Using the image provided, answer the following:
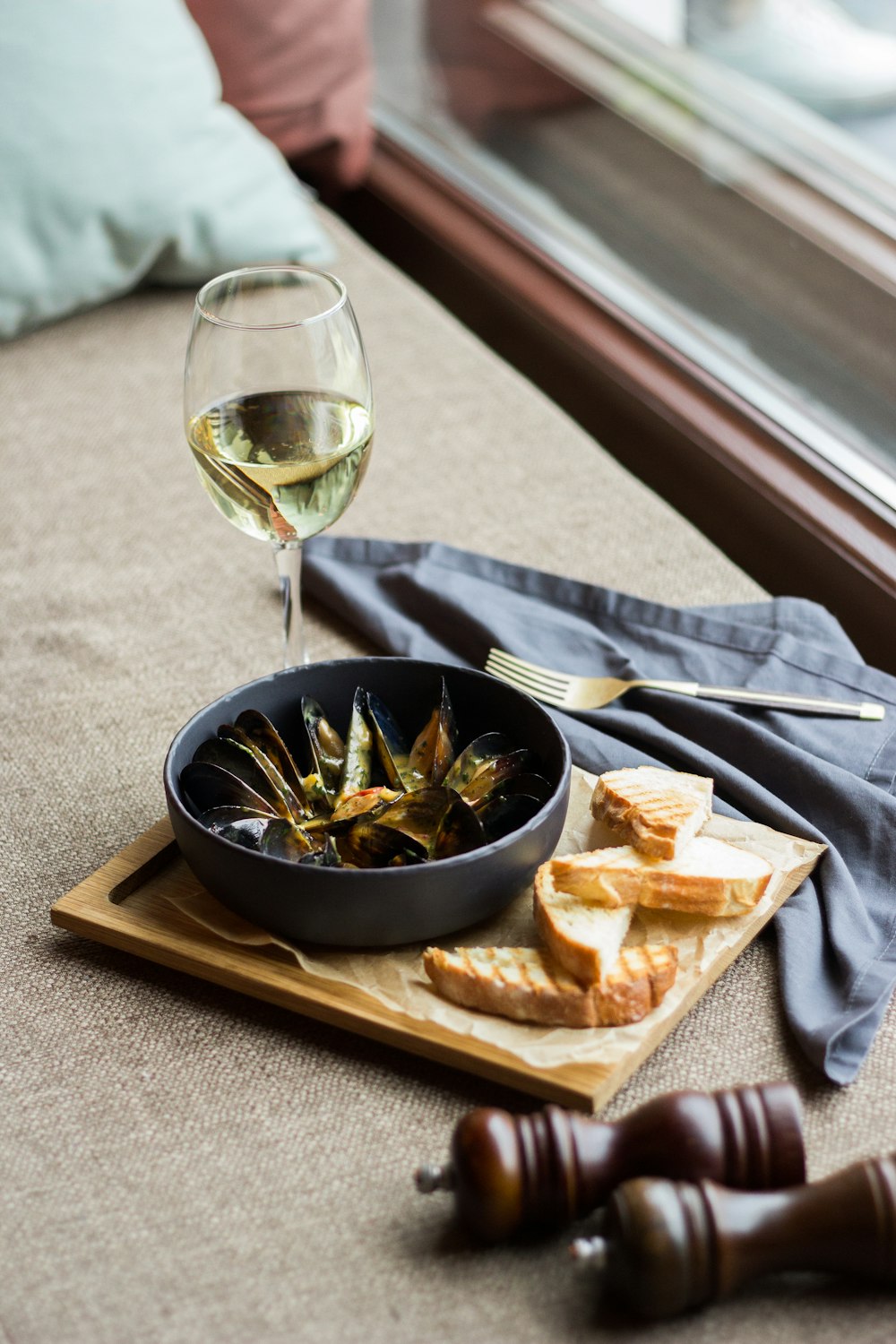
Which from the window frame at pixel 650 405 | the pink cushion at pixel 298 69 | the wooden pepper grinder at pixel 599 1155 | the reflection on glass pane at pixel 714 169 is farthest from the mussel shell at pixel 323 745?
the pink cushion at pixel 298 69

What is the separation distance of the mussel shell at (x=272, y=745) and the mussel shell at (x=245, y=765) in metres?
0.02

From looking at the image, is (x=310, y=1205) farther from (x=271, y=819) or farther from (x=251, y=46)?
(x=251, y=46)

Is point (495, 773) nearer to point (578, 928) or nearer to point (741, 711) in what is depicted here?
point (578, 928)

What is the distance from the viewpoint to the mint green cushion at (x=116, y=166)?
1.31 meters

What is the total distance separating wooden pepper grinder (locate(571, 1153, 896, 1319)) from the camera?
0.49 m

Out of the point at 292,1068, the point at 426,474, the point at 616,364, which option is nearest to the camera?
the point at 292,1068

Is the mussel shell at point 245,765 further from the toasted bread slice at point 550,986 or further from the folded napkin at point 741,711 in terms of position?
the folded napkin at point 741,711

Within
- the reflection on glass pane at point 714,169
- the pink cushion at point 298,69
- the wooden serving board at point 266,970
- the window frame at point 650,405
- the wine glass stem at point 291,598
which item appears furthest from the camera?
the pink cushion at point 298,69

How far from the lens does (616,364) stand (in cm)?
134

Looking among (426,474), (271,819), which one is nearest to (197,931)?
(271,819)

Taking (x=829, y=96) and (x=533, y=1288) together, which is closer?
(x=533, y=1288)

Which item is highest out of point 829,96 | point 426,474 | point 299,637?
point 829,96

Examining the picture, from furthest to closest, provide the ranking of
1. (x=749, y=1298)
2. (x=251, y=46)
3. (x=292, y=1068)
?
(x=251, y=46)
(x=292, y=1068)
(x=749, y=1298)

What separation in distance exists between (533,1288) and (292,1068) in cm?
16
